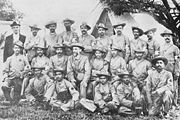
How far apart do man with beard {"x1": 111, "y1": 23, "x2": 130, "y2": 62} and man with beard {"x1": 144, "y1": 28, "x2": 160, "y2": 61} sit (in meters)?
0.42

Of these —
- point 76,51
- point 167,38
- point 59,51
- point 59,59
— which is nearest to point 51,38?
point 59,51

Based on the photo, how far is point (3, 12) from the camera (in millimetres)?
7656

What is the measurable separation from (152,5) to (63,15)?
6.17 feet

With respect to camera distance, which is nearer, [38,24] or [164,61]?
[164,61]

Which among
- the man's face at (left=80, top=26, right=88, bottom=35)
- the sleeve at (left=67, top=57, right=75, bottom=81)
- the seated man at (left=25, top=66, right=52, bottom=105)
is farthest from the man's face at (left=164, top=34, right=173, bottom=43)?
the seated man at (left=25, top=66, right=52, bottom=105)

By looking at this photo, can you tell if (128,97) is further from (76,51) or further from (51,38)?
(51,38)

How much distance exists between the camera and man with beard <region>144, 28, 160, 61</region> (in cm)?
688

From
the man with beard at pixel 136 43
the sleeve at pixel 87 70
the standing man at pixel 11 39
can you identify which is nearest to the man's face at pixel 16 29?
the standing man at pixel 11 39

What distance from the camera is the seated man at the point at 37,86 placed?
23.2ft

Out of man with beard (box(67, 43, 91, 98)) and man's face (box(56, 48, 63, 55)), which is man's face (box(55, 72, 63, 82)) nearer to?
man with beard (box(67, 43, 91, 98))

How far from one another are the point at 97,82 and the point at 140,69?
0.90 metres

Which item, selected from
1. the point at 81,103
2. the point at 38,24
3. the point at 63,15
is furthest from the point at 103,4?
the point at 81,103

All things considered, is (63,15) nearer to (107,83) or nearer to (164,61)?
(107,83)

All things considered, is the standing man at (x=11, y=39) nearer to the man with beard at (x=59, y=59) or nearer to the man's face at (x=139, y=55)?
the man with beard at (x=59, y=59)
